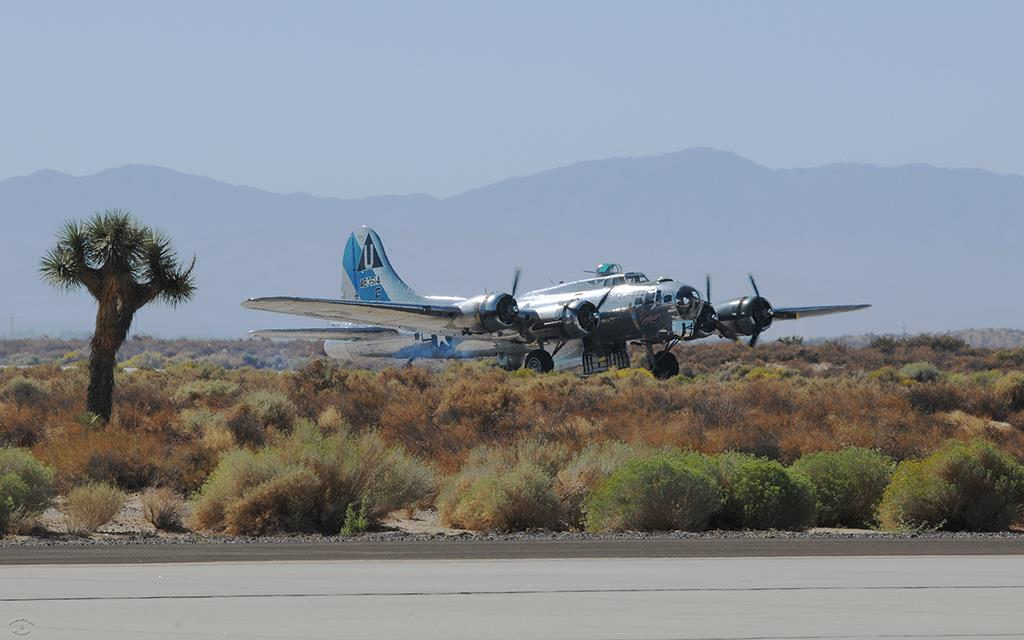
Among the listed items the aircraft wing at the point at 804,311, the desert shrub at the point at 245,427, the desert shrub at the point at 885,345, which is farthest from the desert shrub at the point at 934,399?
the desert shrub at the point at 885,345

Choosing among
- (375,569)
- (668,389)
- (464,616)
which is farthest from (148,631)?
(668,389)

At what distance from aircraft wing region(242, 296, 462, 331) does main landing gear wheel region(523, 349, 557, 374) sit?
3.02 meters

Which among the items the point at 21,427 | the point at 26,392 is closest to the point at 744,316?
the point at 26,392

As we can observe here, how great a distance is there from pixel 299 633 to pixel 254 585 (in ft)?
9.35

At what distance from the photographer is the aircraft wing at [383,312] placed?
48219 millimetres

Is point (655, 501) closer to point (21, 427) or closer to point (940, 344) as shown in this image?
point (21, 427)

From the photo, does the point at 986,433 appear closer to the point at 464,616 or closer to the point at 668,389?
the point at 668,389

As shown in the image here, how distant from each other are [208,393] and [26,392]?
18.9 feet

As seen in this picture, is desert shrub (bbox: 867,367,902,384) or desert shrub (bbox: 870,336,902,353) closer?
desert shrub (bbox: 867,367,902,384)

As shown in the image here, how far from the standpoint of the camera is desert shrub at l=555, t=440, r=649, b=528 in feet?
75.9

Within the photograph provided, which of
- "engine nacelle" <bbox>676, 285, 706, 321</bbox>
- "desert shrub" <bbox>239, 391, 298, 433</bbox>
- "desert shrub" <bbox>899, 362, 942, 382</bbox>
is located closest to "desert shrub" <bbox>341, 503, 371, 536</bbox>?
"desert shrub" <bbox>239, 391, 298, 433</bbox>

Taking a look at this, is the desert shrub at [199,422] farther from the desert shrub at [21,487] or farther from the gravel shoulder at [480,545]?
the gravel shoulder at [480,545]

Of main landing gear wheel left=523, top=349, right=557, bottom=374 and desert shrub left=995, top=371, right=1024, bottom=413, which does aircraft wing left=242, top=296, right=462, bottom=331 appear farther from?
desert shrub left=995, top=371, right=1024, bottom=413

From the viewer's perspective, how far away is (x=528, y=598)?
14.1 meters
